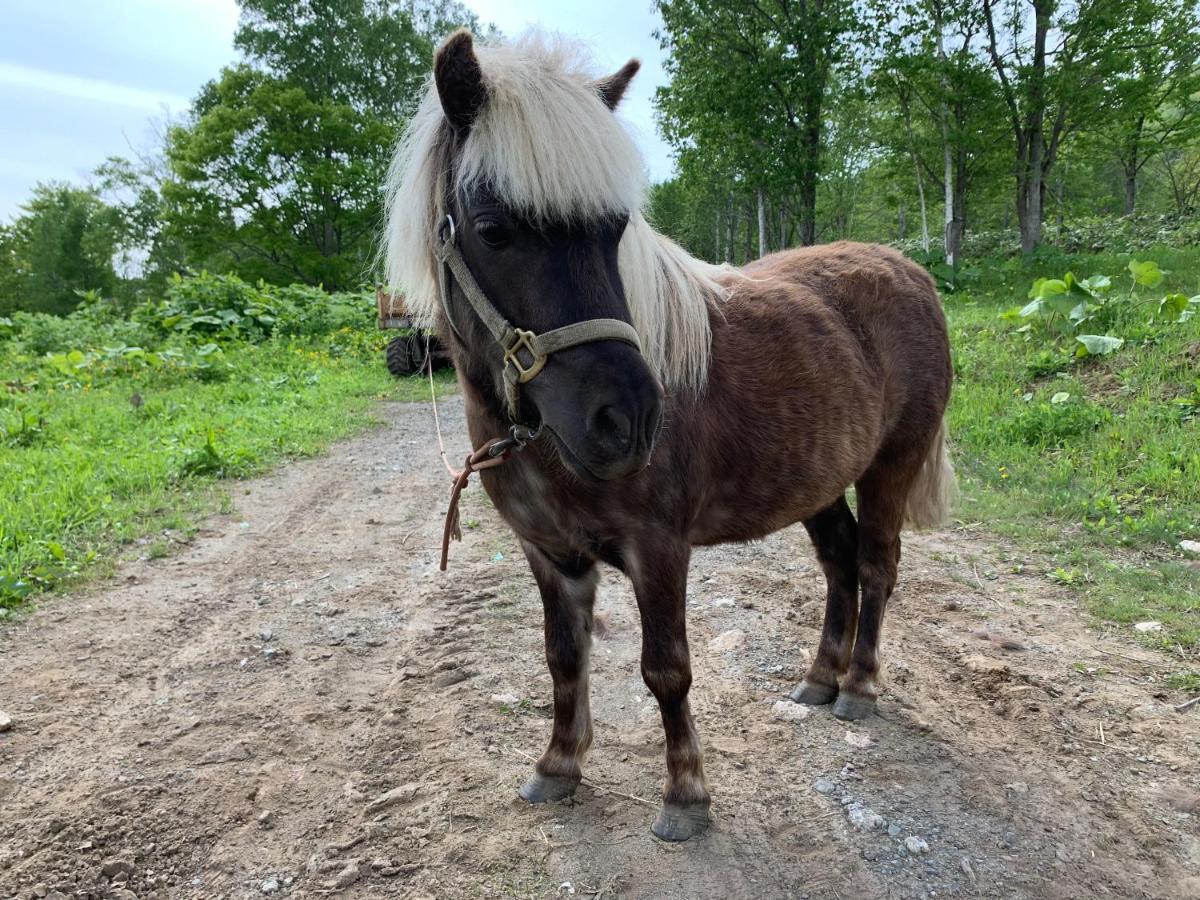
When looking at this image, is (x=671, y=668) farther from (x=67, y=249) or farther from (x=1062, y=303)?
(x=67, y=249)

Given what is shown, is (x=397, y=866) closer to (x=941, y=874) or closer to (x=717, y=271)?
(x=941, y=874)

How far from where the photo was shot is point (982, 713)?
2848 millimetres

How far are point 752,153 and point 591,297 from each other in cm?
Result: 1773

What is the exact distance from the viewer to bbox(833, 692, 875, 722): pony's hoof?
2891 mm

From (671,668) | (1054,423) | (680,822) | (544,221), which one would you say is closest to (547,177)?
(544,221)

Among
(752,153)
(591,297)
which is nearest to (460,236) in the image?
(591,297)

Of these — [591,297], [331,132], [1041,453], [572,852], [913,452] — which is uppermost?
[331,132]

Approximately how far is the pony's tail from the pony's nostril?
2.23 meters

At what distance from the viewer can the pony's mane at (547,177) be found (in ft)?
5.67

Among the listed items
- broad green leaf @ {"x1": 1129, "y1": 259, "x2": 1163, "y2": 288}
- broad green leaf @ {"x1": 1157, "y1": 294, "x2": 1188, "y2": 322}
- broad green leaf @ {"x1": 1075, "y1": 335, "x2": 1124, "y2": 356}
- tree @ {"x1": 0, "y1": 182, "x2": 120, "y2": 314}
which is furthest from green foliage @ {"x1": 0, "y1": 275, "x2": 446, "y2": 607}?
tree @ {"x1": 0, "y1": 182, "x2": 120, "y2": 314}

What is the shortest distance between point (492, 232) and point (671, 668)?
4.53 feet

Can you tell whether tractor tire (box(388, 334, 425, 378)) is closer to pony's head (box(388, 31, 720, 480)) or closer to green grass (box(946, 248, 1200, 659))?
pony's head (box(388, 31, 720, 480))

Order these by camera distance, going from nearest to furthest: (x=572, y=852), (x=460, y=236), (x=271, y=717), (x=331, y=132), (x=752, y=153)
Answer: (x=460, y=236)
(x=572, y=852)
(x=271, y=717)
(x=752, y=153)
(x=331, y=132)

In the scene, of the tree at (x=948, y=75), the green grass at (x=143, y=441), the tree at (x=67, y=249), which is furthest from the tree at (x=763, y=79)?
the tree at (x=67, y=249)
